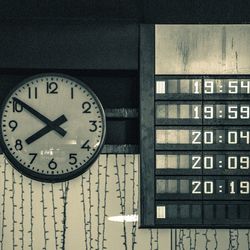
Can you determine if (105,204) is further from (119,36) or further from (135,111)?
(119,36)

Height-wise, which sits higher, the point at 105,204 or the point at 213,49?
the point at 213,49

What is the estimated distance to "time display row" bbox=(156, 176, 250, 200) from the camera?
9.64ft

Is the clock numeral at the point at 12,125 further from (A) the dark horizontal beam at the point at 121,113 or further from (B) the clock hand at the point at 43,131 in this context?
(A) the dark horizontal beam at the point at 121,113

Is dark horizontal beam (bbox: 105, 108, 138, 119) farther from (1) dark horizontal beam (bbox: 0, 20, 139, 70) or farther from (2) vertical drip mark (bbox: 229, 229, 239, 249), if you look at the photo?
(2) vertical drip mark (bbox: 229, 229, 239, 249)

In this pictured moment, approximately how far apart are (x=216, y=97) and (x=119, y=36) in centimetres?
67

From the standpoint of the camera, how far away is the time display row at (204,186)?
294cm

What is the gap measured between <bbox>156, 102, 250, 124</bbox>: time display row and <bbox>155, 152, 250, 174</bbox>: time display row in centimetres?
19

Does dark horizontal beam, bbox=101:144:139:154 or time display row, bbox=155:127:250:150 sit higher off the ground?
time display row, bbox=155:127:250:150

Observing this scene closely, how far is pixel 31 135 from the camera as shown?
299 centimetres

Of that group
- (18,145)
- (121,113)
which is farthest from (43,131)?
(121,113)

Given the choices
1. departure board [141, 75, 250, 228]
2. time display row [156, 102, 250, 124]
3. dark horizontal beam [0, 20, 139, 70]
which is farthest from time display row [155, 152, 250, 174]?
dark horizontal beam [0, 20, 139, 70]

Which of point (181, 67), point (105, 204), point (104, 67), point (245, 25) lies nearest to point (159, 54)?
point (181, 67)

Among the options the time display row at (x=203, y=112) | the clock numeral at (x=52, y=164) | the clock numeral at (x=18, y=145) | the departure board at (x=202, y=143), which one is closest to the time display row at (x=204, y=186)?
the departure board at (x=202, y=143)

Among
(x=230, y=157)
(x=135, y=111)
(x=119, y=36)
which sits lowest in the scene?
(x=230, y=157)
